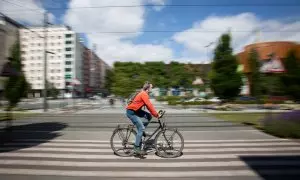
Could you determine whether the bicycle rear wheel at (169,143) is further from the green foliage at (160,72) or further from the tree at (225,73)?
the green foliage at (160,72)

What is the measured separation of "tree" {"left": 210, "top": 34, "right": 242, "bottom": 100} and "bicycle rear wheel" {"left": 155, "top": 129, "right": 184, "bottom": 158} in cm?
2157

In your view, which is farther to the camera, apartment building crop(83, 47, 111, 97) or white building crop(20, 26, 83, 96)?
apartment building crop(83, 47, 111, 97)

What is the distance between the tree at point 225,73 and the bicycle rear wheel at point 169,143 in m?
21.6

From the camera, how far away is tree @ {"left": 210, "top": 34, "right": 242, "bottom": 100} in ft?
88.6

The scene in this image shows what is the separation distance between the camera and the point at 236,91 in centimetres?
2736

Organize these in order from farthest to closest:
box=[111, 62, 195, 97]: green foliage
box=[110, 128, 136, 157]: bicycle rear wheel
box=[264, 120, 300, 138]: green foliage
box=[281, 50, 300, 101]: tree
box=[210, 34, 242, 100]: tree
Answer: box=[111, 62, 195, 97]: green foliage
box=[210, 34, 242, 100]: tree
box=[281, 50, 300, 101]: tree
box=[264, 120, 300, 138]: green foliage
box=[110, 128, 136, 157]: bicycle rear wheel

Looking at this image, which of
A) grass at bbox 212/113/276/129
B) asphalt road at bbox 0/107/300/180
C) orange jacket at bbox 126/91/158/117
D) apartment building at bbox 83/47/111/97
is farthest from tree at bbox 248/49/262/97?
apartment building at bbox 83/47/111/97

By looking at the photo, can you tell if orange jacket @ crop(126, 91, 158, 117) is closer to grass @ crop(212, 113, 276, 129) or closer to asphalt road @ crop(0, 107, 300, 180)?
asphalt road @ crop(0, 107, 300, 180)

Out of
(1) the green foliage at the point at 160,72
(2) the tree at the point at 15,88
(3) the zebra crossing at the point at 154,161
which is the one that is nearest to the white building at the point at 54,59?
(1) the green foliage at the point at 160,72

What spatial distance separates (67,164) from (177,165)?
258cm

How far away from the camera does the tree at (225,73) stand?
2702cm

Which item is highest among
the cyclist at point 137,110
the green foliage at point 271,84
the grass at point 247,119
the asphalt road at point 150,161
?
the green foliage at point 271,84

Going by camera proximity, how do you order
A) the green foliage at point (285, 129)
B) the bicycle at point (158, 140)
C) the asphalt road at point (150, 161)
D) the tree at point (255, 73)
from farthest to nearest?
the tree at point (255, 73) → the green foliage at point (285, 129) → the bicycle at point (158, 140) → the asphalt road at point (150, 161)

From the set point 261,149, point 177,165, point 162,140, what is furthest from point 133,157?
point 261,149
